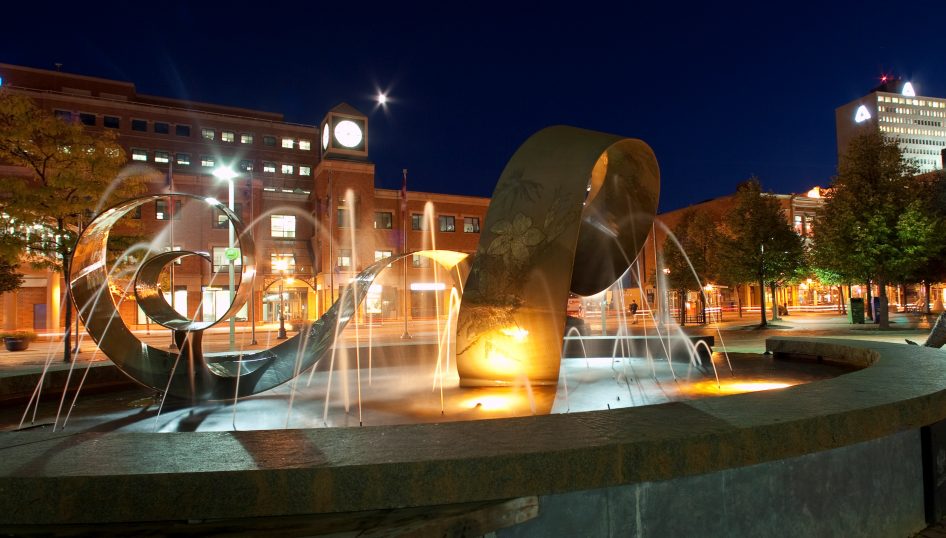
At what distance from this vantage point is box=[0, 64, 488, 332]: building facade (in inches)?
1821

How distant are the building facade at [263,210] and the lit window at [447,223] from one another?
9 cm

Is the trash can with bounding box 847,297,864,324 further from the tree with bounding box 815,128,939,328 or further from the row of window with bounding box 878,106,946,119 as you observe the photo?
the row of window with bounding box 878,106,946,119

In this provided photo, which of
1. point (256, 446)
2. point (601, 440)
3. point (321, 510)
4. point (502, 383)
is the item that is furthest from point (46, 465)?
point (502, 383)

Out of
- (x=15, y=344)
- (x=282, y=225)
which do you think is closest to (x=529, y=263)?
(x=15, y=344)

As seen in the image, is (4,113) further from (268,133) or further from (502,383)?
(268,133)

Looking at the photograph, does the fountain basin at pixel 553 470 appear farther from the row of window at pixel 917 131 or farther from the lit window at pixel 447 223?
the row of window at pixel 917 131

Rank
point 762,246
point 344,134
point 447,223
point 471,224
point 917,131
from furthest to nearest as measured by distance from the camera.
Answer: point 917,131, point 471,224, point 447,223, point 344,134, point 762,246

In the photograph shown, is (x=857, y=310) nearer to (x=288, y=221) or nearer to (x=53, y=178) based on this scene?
(x=53, y=178)

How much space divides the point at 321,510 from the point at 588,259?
8722 mm

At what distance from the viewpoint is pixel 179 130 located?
57656mm

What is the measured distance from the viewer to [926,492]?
4.72 meters

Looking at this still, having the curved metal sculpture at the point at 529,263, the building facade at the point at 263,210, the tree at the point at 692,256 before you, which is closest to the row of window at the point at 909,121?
the tree at the point at 692,256

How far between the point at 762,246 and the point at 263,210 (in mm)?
38153

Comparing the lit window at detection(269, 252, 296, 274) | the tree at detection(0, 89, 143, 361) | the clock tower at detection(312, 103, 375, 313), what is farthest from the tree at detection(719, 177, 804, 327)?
the lit window at detection(269, 252, 296, 274)
